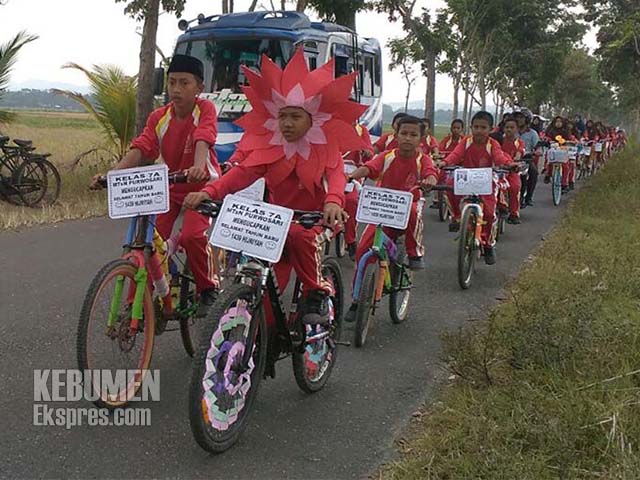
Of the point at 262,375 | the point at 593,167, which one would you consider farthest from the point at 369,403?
the point at 593,167

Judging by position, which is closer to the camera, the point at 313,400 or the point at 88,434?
the point at 88,434

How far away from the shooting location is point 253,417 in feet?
12.9

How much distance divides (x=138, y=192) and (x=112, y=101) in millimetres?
9810

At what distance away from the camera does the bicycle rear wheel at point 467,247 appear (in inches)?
265

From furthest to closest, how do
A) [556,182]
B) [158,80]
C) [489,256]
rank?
[556,182] < [158,80] < [489,256]

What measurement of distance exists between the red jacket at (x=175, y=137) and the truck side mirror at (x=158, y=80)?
26.2ft

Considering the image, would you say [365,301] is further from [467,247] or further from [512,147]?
[512,147]

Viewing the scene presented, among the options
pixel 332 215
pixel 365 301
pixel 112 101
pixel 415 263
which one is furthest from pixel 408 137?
pixel 112 101

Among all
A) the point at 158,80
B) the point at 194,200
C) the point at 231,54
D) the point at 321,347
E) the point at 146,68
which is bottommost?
the point at 321,347

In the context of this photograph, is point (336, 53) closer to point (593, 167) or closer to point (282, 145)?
point (282, 145)

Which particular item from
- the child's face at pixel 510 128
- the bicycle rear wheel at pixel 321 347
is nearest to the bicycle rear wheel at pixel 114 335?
the bicycle rear wheel at pixel 321 347

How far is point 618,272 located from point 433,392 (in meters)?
2.77

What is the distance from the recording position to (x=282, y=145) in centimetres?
394

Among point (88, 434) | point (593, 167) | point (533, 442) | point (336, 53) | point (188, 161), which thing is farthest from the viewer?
point (593, 167)
